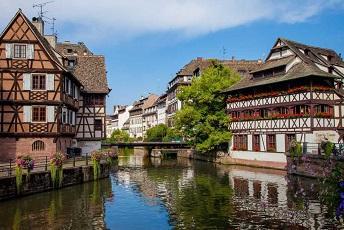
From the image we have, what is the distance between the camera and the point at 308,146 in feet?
131

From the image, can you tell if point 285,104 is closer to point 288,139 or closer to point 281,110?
point 281,110

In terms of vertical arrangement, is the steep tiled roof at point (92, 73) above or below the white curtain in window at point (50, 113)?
above

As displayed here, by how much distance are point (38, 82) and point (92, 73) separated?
15073 millimetres

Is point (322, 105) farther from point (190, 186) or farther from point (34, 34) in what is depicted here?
point (34, 34)

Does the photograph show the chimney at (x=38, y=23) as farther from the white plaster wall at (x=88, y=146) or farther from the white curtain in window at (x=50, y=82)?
the white plaster wall at (x=88, y=146)

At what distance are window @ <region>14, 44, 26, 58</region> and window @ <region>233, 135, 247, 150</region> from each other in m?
26.6

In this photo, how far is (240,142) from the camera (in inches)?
2058

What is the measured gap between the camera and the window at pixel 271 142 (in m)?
45.8

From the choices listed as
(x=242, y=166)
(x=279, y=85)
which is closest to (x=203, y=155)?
(x=242, y=166)

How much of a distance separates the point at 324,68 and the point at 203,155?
22.0m

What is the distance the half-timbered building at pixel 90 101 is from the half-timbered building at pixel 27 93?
1163 centimetres

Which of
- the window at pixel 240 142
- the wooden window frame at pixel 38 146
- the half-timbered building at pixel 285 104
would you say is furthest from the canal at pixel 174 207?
the window at pixel 240 142

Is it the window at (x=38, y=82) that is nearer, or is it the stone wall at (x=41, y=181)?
the stone wall at (x=41, y=181)

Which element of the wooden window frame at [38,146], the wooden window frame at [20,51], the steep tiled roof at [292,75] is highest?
the wooden window frame at [20,51]
